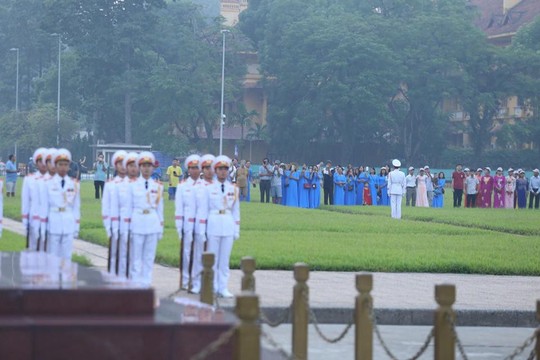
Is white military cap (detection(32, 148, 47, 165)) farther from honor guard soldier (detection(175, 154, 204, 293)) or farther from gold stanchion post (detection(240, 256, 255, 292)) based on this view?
gold stanchion post (detection(240, 256, 255, 292))

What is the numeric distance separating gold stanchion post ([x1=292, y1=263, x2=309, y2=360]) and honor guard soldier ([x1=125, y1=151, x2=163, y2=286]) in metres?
4.97

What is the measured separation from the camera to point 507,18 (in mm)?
99000

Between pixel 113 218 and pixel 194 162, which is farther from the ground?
pixel 194 162

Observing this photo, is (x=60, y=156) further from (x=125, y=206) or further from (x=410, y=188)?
(x=410, y=188)

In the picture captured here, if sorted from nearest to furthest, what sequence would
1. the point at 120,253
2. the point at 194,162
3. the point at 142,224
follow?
the point at 142,224, the point at 120,253, the point at 194,162

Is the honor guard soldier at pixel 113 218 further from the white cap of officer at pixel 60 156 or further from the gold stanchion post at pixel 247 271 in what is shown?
the gold stanchion post at pixel 247 271

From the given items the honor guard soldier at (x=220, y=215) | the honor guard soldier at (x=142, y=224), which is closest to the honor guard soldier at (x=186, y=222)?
the honor guard soldier at (x=220, y=215)

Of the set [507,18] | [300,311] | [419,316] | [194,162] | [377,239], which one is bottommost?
[419,316]

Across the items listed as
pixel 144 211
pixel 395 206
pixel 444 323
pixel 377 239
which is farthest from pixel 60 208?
pixel 395 206

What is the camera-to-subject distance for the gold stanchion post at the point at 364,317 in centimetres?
1152

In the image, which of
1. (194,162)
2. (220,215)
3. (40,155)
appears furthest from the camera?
(194,162)

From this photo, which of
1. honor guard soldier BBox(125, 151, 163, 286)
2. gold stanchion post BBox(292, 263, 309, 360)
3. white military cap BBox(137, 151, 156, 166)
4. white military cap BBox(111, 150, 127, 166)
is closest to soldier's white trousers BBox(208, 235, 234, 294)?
honor guard soldier BBox(125, 151, 163, 286)

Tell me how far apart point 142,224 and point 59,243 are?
3.39ft

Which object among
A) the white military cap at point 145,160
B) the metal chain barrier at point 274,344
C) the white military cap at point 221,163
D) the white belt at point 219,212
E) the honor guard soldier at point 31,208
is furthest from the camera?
the white military cap at point 221,163
